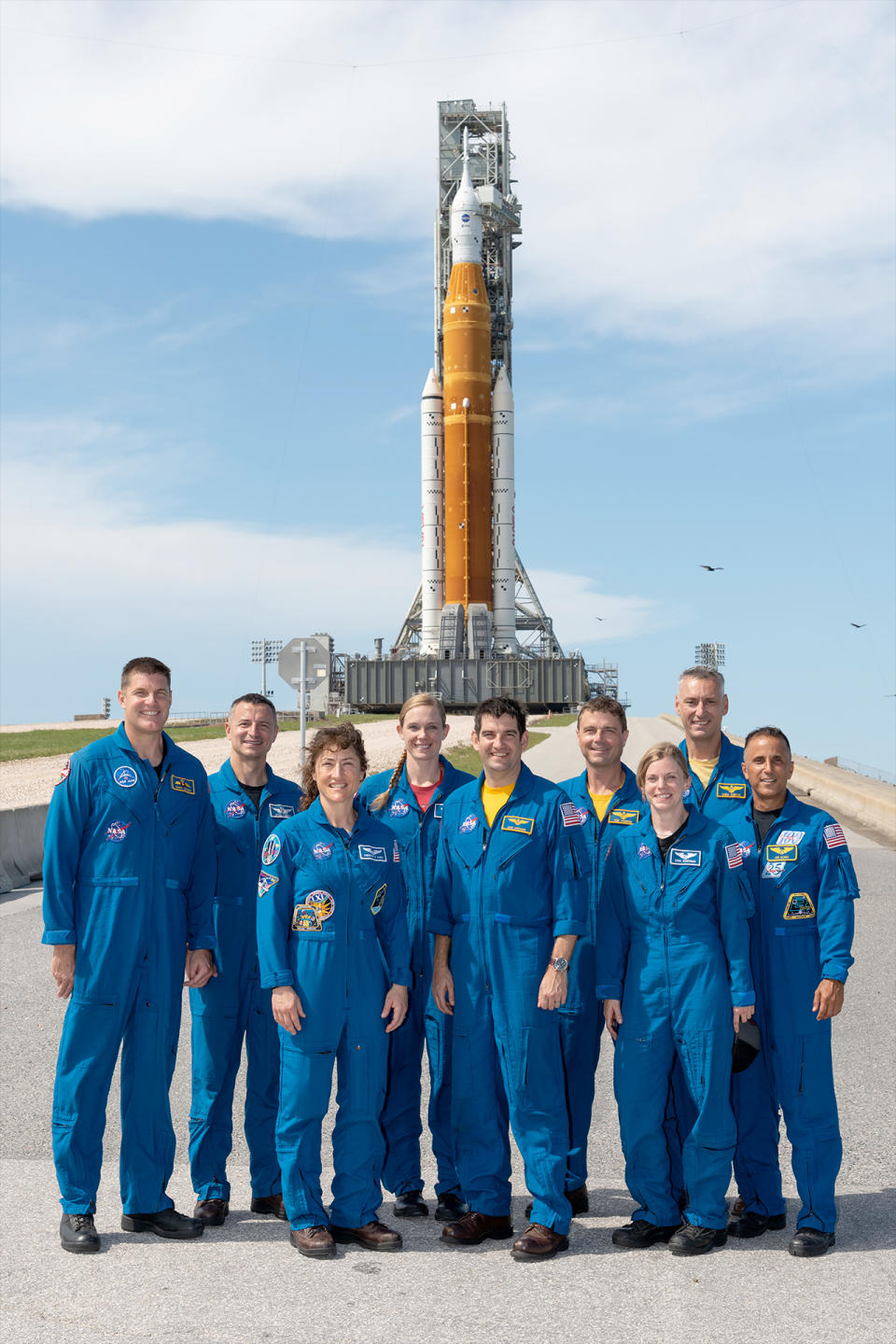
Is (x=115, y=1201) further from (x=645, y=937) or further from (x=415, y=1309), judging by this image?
(x=645, y=937)

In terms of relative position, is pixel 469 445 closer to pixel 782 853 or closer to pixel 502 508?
pixel 502 508

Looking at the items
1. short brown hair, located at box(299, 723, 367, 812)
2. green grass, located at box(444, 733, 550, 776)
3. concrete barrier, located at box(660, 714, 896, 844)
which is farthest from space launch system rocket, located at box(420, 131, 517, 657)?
short brown hair, located at box(299, 723, 367, 812)

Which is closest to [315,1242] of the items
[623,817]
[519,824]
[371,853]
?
[371,853]

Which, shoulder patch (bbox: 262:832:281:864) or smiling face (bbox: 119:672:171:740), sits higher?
smiling face (bbox: 119:672:171:740)

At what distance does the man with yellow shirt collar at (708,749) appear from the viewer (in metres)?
5.53

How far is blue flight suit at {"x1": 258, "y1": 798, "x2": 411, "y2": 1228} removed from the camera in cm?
474

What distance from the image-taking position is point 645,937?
15.9 feet

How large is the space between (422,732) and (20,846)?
10.3 metres

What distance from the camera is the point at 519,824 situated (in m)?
4.95

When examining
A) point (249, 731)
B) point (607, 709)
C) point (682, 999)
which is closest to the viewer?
point (682, 999)

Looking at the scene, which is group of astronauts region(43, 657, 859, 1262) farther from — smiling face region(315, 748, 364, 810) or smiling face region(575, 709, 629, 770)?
smiling face region(575, 709, 629, 770)

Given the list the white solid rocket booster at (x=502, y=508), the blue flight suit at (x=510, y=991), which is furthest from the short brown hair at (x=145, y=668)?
the white solid rocket booster at (x=502, y=508)

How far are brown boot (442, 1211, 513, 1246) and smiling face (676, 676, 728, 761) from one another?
7.54 ft

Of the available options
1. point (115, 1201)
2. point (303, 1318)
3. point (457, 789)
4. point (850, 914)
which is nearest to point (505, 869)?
point (457, 789)
